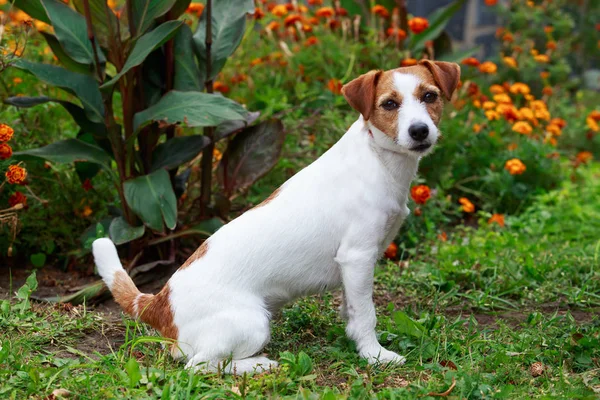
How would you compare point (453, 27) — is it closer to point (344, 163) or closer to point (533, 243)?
point (533, 243)

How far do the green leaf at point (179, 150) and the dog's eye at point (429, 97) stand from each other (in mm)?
1577

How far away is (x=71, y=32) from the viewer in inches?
155

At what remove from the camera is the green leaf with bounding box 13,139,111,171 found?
156 inches

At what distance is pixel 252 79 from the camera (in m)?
6.27

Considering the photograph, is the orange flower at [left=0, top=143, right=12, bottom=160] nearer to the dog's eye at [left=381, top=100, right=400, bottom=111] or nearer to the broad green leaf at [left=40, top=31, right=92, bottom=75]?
the broad green leaf at [left=40, top=31, right=92, bottom=75]

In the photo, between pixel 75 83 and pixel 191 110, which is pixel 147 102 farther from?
pixel 191 110

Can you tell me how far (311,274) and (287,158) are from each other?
213cm

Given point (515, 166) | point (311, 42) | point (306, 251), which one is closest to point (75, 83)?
point (306, 251)

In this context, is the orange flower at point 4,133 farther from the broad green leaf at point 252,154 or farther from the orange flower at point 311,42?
the orange flower at point 311,42

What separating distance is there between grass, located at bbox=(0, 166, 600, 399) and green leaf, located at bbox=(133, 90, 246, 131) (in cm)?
108

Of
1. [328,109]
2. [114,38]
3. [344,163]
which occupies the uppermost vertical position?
[114,38]

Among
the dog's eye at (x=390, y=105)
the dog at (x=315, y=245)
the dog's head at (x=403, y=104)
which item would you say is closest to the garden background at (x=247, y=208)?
the dog at (x=315, y=245)

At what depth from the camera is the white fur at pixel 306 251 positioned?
122 inches

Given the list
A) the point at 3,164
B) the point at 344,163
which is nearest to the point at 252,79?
the point at 3,164
